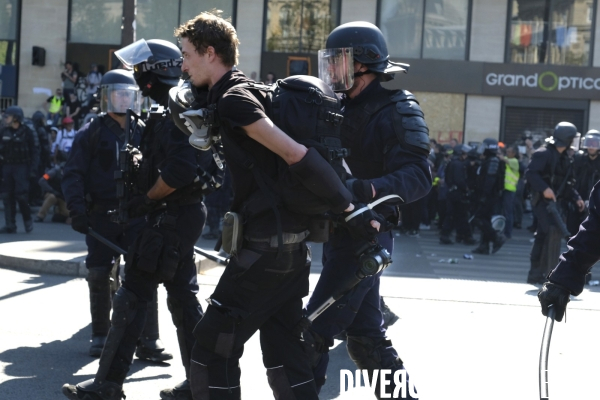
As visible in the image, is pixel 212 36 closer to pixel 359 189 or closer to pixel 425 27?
pixel 359 189

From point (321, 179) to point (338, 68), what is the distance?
98cm

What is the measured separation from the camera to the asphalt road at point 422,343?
511 cm

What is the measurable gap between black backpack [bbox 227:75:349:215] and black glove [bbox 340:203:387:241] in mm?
128

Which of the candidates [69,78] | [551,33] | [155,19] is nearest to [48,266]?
[69,78]

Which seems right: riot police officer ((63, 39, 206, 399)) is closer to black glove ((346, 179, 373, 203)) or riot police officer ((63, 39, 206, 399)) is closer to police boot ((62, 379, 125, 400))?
police boot ((62, 379, 125, 400))

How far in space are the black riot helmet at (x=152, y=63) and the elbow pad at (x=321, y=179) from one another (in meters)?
1.94

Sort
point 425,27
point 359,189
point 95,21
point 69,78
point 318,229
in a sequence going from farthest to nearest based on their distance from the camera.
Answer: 1. point 95,21
2. point 425,27
3. point 69,78
4. point 359,189
5. point 318,229

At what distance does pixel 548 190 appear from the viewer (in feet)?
32.9

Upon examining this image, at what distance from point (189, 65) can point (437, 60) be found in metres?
22.1

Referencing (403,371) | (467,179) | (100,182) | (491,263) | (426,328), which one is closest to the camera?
(403,371)

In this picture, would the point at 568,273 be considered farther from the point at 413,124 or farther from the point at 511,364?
the point at 511,364

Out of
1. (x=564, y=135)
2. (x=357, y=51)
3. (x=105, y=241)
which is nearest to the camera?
(x=357, y=51)

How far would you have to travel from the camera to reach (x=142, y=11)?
25719 mm

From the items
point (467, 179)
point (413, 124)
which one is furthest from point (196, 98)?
point (467, 179)
